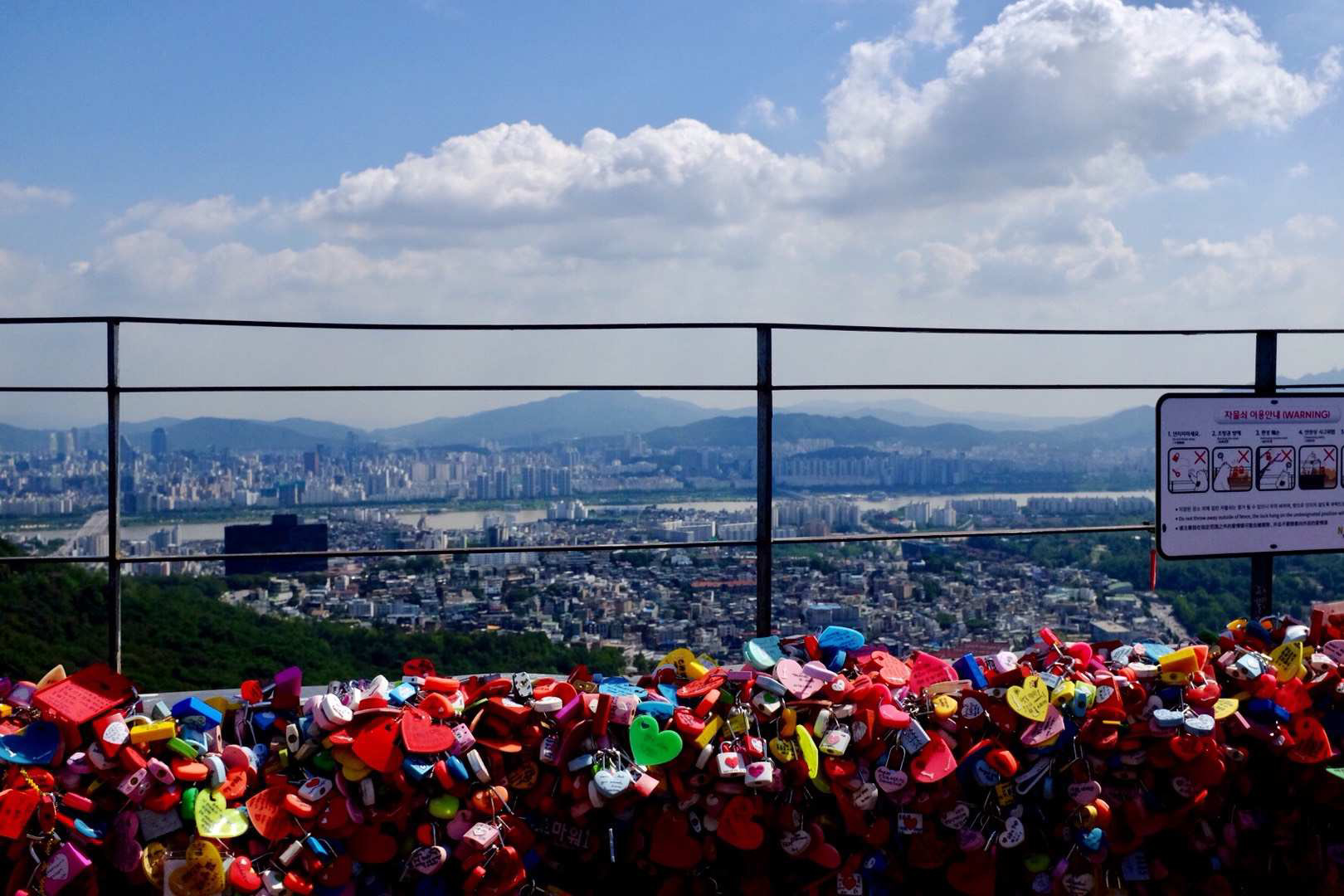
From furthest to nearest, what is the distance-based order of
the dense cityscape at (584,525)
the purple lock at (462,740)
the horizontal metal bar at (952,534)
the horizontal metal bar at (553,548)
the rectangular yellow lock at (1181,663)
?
the dense cityscape at (584,525)
the horizontal metal bar at (952,534)
the horizontal metal bar at (553,548)
the rectangular yellow lock at (1181,663)
the purple lock at (462,740)

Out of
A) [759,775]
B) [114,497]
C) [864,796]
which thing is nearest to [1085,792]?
[864,796]

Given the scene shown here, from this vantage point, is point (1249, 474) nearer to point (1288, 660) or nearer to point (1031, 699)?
point (1288, 660)

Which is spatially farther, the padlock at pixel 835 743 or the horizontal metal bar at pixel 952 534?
the horizontal metal bar at pixel 952 534

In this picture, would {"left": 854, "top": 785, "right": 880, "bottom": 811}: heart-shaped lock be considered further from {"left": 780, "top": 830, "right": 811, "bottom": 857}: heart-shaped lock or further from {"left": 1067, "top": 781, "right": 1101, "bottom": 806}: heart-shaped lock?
{"left": 1067, "top": 781, "right": 1101, "bottom": 806}: heart-shaped lock

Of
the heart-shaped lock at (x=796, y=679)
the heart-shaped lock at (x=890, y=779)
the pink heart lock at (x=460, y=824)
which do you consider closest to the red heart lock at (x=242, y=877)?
the pink heart lock at (x=460, y=824)

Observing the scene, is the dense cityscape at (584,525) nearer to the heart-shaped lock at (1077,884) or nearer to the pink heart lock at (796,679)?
the pink heart lock at (796,679)
